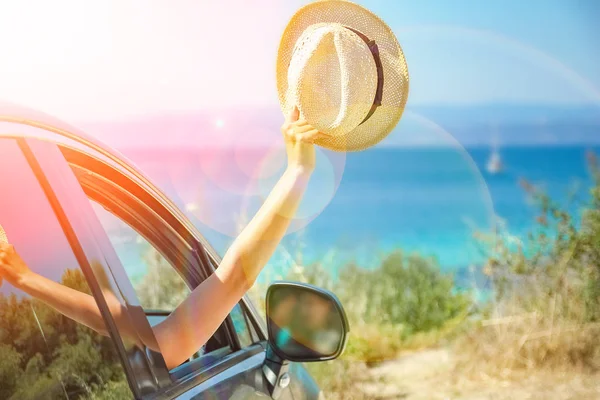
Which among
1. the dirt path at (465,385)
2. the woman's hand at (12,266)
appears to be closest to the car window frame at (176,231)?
the woman's hand at (12,266)

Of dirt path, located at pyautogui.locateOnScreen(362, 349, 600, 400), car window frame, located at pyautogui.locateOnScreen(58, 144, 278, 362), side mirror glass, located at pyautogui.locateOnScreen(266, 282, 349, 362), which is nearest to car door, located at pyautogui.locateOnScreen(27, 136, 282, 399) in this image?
car window frame, located at pyautogui.locateOnScreen(58, 144, 278, 362)

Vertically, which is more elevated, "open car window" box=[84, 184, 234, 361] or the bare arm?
"open car window" box=[84, 184, 234, 361]

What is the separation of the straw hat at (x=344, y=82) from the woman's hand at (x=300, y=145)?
24 cm

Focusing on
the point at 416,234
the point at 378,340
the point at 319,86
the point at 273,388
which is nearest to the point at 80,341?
the point at 273,388

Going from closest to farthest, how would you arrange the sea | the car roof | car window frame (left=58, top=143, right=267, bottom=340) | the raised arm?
the car roof
the raised arm
car window frame (left=58, top=143, right=267, bottom=340)
the sea

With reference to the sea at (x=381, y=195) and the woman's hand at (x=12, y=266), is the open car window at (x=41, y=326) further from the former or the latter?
the sea at (x=381, y=195)

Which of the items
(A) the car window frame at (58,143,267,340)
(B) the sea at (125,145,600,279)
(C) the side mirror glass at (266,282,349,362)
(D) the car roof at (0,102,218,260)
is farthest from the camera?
(B) the sea at (125,145,600,279)

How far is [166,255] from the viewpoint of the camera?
2.21 metres

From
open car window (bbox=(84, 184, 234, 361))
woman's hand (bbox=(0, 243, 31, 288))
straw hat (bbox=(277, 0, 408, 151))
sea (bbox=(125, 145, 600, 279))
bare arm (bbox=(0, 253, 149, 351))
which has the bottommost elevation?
bare arm (bbox=(0, 253, 149, 351))

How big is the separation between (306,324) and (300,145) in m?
0.55

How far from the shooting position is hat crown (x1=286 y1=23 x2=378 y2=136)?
207 cm

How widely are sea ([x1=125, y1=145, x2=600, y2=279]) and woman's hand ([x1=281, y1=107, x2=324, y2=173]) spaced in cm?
562

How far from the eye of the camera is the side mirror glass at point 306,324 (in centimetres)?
198

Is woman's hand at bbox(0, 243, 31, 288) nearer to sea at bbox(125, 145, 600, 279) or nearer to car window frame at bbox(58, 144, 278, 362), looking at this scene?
car window frame at bbox(58, 144, 278, 362)
